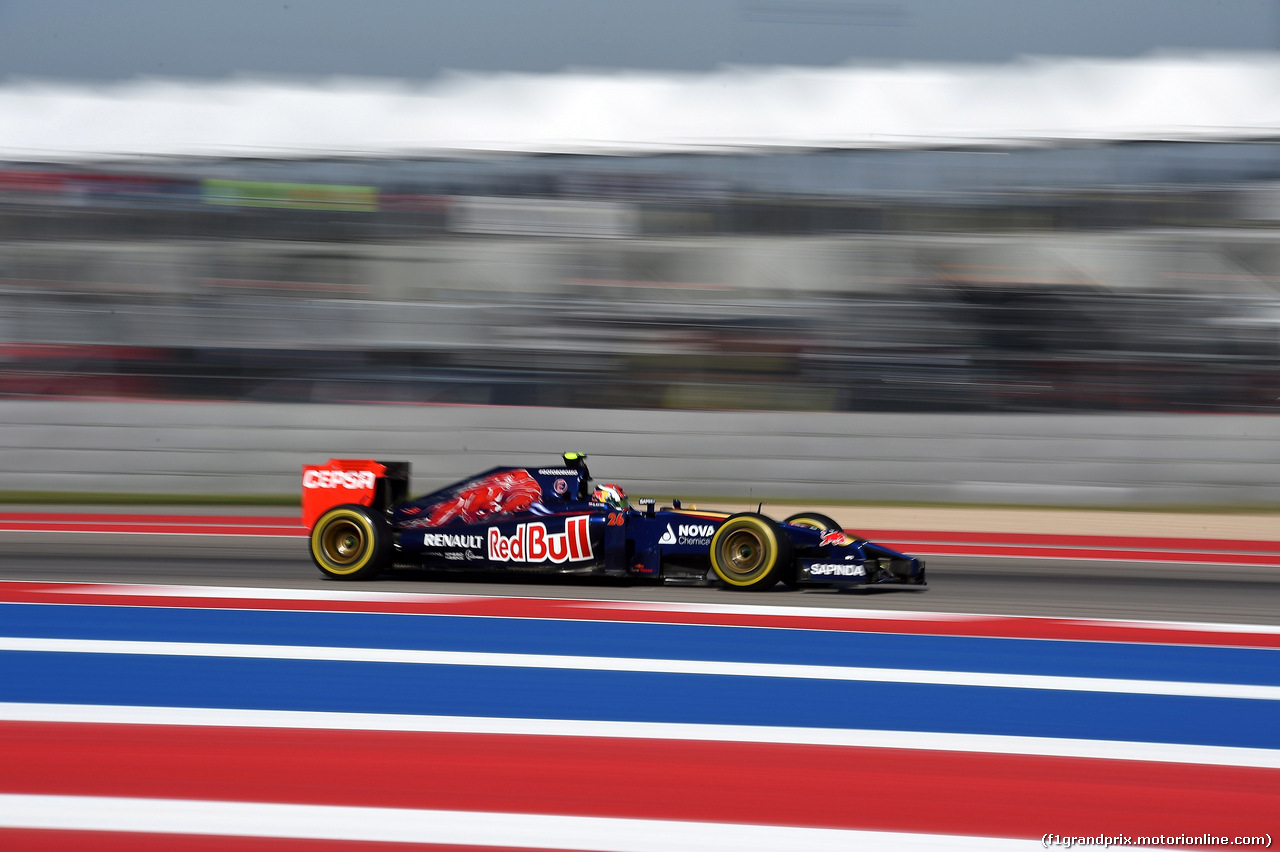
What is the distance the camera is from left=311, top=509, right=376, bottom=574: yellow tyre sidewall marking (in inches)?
311

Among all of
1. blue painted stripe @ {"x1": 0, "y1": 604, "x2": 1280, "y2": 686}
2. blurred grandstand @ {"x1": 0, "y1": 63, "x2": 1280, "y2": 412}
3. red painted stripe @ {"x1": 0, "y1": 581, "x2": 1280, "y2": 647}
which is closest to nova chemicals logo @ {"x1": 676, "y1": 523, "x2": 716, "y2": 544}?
red painted stripe @ {"x1": 0, "y1": 581, "x2": 1280, "y2": 647}

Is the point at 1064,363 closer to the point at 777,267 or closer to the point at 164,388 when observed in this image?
the point at 777,267

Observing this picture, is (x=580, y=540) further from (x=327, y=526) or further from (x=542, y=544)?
(x=327, y=526)

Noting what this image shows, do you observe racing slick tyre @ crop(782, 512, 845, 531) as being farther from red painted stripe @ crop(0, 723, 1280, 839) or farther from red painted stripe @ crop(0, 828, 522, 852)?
red painted stripe @ crop(0, 828, 522, 852)

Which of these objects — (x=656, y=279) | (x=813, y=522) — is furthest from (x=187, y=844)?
(x=656, y=279)

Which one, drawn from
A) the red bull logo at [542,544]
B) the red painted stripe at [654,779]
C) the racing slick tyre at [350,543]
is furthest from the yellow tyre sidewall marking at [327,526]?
the red painted stripe at [654,779]

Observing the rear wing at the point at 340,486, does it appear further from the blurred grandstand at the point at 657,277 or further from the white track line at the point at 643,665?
the blurred grandstand at the point at 657,277

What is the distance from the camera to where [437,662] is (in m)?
5.45

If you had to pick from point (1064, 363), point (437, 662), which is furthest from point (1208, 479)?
point (437, 662)

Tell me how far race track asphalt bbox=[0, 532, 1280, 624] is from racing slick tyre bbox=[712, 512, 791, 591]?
0.11 meters

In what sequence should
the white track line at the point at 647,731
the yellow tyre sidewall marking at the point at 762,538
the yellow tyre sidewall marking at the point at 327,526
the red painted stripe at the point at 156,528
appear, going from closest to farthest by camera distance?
the white track line at the point at 647,731, the yellow tyre sidewall marking at the point at 762,538, the yellow tyre sidewall marking at the point at 327,526, the red painted stripe at the point at 156,528

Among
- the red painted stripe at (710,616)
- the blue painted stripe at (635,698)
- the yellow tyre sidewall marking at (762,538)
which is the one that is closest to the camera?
the blue painted stripe at (635,698)

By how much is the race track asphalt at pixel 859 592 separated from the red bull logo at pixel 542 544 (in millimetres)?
219

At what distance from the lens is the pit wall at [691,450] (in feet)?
44.0
